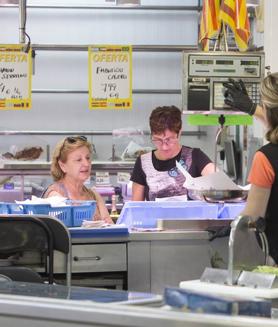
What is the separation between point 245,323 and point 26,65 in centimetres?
508

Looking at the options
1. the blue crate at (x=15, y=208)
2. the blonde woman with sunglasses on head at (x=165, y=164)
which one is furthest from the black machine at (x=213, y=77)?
the blue crate at (x=15, y=208)

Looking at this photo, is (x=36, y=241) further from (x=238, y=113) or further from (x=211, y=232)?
(x=238, y=113)

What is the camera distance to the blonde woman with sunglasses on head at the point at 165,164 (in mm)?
5023

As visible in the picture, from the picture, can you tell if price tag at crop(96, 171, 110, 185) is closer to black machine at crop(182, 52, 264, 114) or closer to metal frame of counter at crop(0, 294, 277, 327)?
black machine at crop(182, 52, 264, 114)

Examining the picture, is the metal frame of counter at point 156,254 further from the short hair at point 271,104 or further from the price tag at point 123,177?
the price tag at point 123,177

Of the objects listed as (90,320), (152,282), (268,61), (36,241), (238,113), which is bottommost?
(152,282)

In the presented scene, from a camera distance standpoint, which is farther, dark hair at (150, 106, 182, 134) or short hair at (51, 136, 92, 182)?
dark hair at (150, 106, 182, 134)

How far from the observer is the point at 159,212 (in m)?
4.19

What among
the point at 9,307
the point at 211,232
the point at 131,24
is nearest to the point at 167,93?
the point at 131,24

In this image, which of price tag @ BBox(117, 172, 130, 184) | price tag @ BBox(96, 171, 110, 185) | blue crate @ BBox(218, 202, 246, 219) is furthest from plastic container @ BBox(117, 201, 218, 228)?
price tag @ BBox(96, 171, 110, 185)

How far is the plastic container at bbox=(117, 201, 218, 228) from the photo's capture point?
4.16 metres

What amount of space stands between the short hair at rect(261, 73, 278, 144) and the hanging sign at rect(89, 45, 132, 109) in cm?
262

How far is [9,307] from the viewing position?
104cm

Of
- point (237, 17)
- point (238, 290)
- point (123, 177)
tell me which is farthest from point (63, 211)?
point (123, 177)
